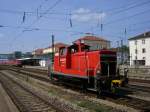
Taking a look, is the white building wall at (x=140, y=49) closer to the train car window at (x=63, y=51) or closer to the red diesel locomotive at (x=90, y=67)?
the train car window at (x=63, y=51)

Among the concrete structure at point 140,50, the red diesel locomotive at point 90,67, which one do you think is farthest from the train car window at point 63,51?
the concrete structure at point 140,50

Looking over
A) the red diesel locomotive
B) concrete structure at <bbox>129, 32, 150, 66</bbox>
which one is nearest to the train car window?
the red diesel locomotive

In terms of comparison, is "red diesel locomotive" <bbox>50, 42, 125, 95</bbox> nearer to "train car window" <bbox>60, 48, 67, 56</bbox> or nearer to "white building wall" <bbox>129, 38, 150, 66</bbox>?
"train car window" <bbox>60, 48, 67, 56</bbox>

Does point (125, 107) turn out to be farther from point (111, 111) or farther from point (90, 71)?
point (90, 71)

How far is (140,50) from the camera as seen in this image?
324 ft

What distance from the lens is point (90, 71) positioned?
18.8 meters

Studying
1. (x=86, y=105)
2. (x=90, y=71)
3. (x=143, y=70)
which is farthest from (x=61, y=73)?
(x=143, y=70)

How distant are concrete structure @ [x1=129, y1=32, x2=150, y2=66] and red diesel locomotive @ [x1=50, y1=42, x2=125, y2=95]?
70325 millimetres

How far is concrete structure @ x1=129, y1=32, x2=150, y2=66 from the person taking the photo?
9419cm

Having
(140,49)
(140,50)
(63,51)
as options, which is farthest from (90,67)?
(140,49)

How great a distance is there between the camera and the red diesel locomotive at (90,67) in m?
17.8

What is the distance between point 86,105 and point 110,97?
3146 mm

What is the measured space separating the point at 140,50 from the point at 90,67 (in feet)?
269

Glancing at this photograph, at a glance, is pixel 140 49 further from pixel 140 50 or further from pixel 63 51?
pixel 63 51
